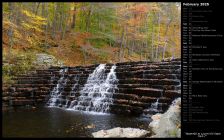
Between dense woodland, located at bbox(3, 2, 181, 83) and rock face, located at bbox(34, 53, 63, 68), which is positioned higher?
dense woodland, located at bbox(3, 2, 181, 83)

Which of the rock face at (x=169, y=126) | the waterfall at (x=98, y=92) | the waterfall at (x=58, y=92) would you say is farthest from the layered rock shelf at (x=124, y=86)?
the rock face at (x=169, y=126)

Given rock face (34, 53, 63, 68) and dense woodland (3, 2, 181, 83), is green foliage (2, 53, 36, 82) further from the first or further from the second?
dense woodland (3, 2, 181, 83)

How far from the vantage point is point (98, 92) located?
13141 millimetres

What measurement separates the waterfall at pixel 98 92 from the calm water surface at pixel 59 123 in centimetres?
88

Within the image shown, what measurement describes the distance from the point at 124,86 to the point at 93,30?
10.4 m

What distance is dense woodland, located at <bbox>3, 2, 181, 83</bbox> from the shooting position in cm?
1836

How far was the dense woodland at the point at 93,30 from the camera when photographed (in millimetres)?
18359

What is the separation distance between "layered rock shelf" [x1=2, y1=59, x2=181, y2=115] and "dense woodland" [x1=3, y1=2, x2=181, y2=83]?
9.31ft

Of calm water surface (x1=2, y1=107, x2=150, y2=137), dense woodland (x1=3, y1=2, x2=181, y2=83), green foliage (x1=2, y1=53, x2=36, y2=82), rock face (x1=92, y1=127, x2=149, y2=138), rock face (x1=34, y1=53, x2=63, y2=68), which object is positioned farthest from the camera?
dense woodland (x1=3, y1=2, x2=181, y2=83)

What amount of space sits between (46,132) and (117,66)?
20.0 ft

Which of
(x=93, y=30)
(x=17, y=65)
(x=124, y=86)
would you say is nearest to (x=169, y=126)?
(x=124, y=86)

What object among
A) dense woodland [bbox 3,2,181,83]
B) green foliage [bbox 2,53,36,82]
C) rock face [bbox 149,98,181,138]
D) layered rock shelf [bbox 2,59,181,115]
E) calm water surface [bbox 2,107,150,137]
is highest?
dense woodland [bbox 3,2,181,83]

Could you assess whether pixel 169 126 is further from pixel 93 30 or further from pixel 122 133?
pixel 93 30

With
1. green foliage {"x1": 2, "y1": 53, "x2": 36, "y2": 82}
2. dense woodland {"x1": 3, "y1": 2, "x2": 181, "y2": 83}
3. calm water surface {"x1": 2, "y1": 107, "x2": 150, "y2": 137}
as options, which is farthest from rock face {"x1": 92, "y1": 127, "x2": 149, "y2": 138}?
dense woodland {"x1": 3, "y1": 2, "x2": 181, "y2": 83}
